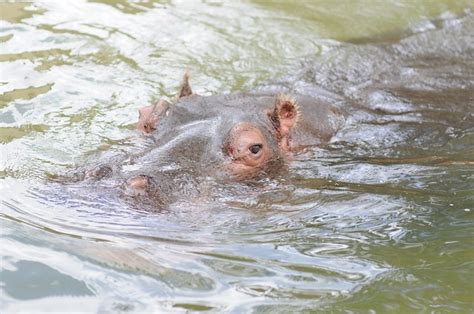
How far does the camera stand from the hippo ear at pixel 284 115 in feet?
17.0

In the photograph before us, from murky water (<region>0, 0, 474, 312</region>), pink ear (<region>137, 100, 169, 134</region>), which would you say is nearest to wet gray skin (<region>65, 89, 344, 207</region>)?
pink ear (<region>137, 100, 169, 134</region>)

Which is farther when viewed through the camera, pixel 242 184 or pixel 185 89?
pixel 185 89

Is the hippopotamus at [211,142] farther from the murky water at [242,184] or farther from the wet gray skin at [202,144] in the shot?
the murky water at [242,184]

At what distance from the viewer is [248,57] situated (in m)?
8.17

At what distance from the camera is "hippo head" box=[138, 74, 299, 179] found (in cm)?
460

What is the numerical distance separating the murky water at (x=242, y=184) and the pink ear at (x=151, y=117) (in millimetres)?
133

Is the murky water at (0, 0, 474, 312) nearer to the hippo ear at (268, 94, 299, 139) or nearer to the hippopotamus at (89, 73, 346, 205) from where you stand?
the hippopotamus at (89, 73, 346, 205)

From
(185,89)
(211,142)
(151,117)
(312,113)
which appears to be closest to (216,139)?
(211,142)

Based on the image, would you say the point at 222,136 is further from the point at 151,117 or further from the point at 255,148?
the point at 151,117

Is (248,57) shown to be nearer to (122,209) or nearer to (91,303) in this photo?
(122,209)

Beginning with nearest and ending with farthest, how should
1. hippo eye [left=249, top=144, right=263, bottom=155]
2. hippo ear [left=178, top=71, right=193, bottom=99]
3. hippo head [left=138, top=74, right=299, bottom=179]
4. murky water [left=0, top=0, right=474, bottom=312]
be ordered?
murky water [left=0, top=0, right=474, bottom=312], hippo head [left=138, top=74, right=299, bottom=179], hippo eye [left=249, top=144, right=263, bottom=155], hippo ear [left=178, top=71, right=193, bottom=99]

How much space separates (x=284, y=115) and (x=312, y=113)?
53cm

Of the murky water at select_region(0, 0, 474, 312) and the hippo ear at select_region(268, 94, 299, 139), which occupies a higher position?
the hippo ear at select_region(268, 94, 299, 139)

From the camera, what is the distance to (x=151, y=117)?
205 inches
